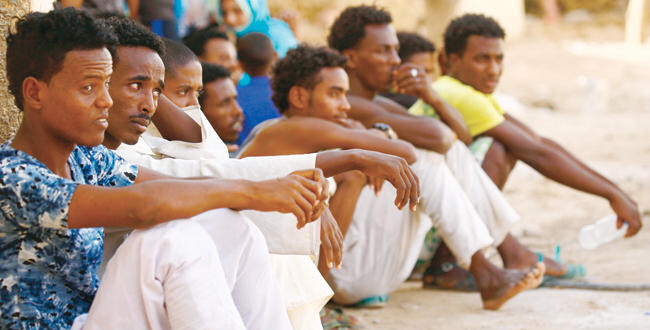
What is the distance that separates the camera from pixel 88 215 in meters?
2.11

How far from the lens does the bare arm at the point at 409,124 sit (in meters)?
4.22

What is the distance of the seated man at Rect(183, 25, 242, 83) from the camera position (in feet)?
18.0

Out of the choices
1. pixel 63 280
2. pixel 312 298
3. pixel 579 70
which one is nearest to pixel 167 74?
pixel 312 298

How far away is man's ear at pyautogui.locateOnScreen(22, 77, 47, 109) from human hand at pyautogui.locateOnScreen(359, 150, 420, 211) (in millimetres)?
1202

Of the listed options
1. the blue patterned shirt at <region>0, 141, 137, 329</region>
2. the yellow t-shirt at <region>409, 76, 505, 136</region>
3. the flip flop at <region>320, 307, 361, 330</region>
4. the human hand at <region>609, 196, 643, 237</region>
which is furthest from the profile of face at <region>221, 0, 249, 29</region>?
the blue patterned shirt at <region>0, 141, 137, 329</region>

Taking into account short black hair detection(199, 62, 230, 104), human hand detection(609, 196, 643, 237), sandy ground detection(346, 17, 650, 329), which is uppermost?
short black hair detection(199, 62, 230, 104)

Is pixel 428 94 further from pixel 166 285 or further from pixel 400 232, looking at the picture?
pixel 166 285

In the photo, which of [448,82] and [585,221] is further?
[585,221]

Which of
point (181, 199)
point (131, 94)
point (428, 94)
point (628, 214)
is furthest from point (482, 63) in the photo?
point (181, 199)

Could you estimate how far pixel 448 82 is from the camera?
5.12 metres

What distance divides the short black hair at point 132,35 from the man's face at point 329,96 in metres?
1.20

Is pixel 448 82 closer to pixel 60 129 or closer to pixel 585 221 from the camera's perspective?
pixel 585 221

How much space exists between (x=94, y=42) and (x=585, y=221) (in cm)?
528

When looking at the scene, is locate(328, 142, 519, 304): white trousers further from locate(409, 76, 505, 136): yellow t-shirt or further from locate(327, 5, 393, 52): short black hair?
locate(327, 5, 393, 52): short black hair
